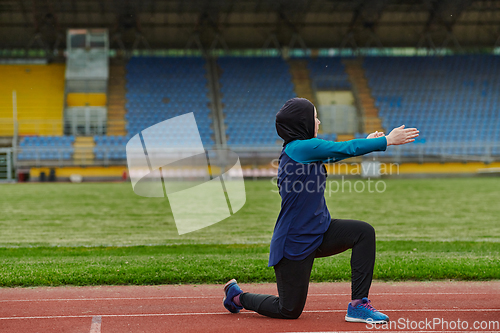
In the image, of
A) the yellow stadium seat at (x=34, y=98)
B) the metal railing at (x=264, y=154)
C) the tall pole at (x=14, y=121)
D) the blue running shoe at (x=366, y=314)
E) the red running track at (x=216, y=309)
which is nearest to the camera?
the blue running shoe at (x=366, y=314)

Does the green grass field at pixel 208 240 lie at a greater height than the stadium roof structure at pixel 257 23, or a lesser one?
lesser

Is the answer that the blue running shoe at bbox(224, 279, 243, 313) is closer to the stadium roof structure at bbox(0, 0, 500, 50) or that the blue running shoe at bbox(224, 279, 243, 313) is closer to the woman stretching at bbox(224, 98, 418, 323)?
the woman stretching at bbox(224, 98, 418, 323)

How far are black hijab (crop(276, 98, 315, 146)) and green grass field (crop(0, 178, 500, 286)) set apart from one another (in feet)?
9.82

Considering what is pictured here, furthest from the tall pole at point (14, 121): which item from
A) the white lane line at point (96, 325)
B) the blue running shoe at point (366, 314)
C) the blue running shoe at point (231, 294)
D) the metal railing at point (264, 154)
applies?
the blue running shoe at point (366, 314)

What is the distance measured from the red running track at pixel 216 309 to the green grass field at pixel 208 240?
18.8 inches

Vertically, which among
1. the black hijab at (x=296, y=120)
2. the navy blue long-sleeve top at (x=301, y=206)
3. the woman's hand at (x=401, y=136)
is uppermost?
the black hijab at (x=296, y=120)

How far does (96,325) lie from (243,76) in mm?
33540

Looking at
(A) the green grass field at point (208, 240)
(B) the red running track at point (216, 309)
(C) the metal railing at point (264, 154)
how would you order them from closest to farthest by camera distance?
(B) the red running track at point (216, 309), (A) the green grass field at point (208, 240), (C) the metal railing at point (264, 154)

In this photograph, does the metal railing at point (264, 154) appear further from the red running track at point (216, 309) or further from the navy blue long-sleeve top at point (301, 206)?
the navy blue long-sleeve top at point (301, 206)

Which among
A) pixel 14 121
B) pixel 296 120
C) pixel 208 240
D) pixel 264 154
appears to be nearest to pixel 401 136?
pixel 296 120

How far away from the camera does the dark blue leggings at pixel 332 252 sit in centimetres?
467

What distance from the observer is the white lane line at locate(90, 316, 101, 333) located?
15.9ft

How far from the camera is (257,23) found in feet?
129

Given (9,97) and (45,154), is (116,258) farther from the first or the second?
(9,97)
